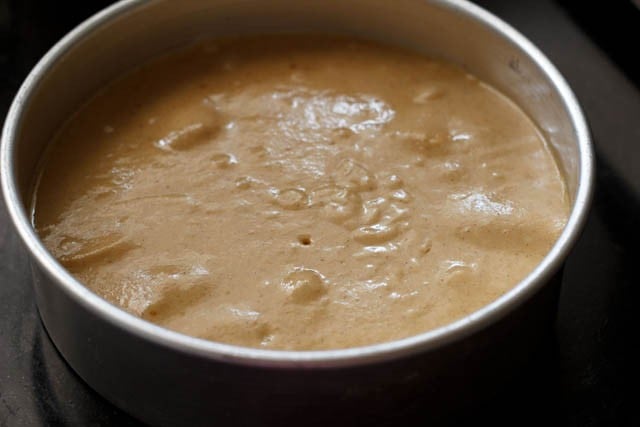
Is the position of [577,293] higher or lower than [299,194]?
lower

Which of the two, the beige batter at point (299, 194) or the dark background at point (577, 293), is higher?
the beige batter at point (299, 194)

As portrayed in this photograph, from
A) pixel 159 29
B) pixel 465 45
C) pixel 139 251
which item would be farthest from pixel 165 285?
pixel 465 45

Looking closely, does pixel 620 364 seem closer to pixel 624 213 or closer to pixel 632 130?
pixel 624 213

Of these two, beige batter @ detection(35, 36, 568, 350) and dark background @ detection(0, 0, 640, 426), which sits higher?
beige batter @ detection(35, 36, 568, 350)
